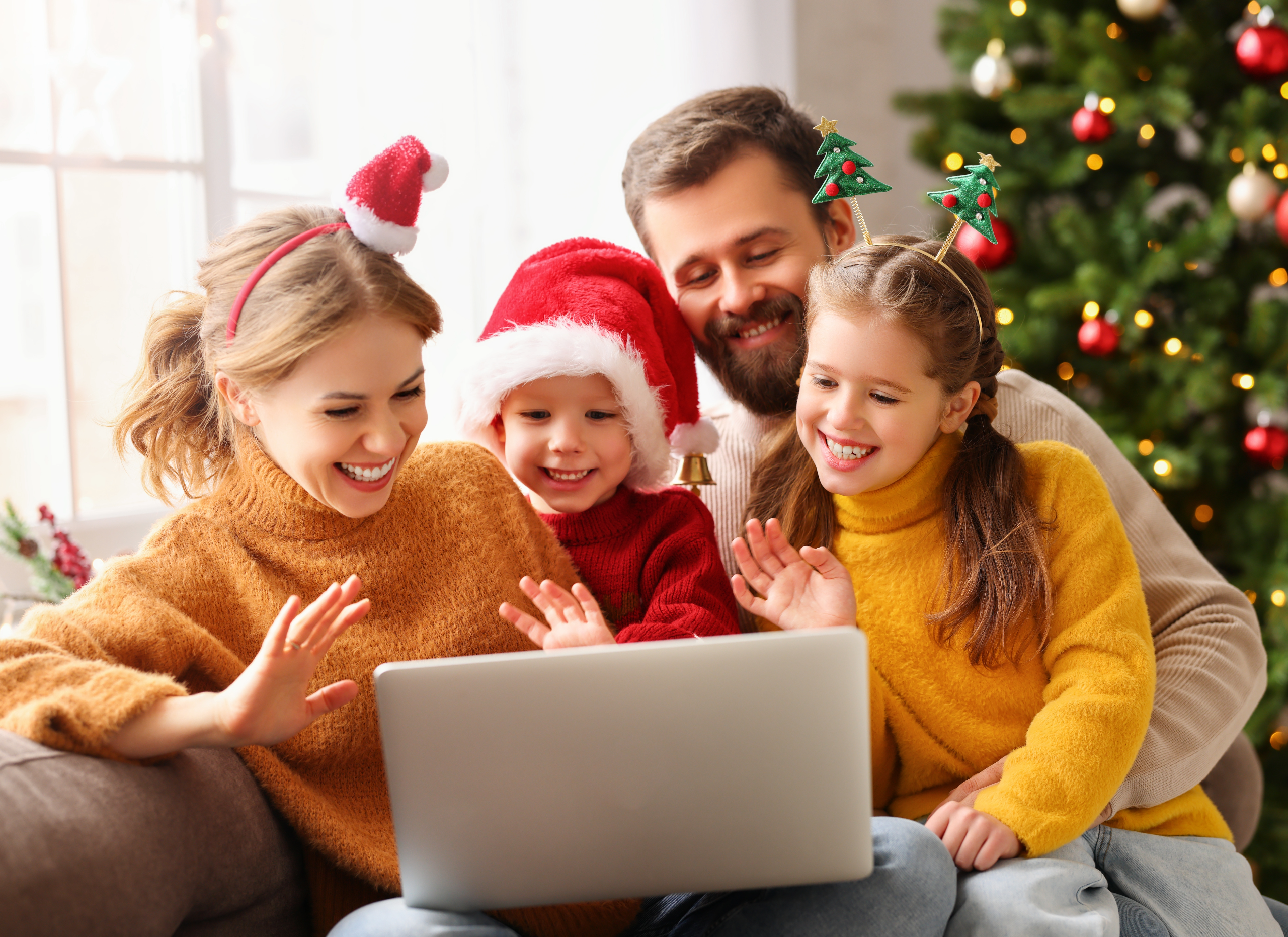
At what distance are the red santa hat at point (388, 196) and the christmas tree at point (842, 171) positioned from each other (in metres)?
0.52

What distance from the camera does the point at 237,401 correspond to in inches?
48.8

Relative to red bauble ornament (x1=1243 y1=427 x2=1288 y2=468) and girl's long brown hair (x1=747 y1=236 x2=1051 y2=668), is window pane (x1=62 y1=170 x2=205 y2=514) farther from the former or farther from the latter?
red bauble ornament (x1=1243 y1=427 x2=1288 y2=468)

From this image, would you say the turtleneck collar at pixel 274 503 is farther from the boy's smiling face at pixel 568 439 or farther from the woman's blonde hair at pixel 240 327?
the boy's smiling face at pixel 568 439

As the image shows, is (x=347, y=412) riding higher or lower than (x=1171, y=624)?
higher

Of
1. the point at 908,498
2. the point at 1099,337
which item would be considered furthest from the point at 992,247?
the point at 908,498

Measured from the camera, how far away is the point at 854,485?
1369mm

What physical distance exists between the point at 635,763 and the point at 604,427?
2.03 feet

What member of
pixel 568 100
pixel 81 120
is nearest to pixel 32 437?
pixel 81 120

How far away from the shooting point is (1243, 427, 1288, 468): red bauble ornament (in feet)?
7.46

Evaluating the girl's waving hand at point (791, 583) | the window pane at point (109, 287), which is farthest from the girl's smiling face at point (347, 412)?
the window pane at point (109, 287)

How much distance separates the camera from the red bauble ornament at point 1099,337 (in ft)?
7.75

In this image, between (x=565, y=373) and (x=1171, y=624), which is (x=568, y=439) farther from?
(x=1171, y=624)

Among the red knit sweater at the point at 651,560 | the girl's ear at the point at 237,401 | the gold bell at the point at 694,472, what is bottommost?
the red knit sweater at the point at 651,560

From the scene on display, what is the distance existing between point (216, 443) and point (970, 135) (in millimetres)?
1881
